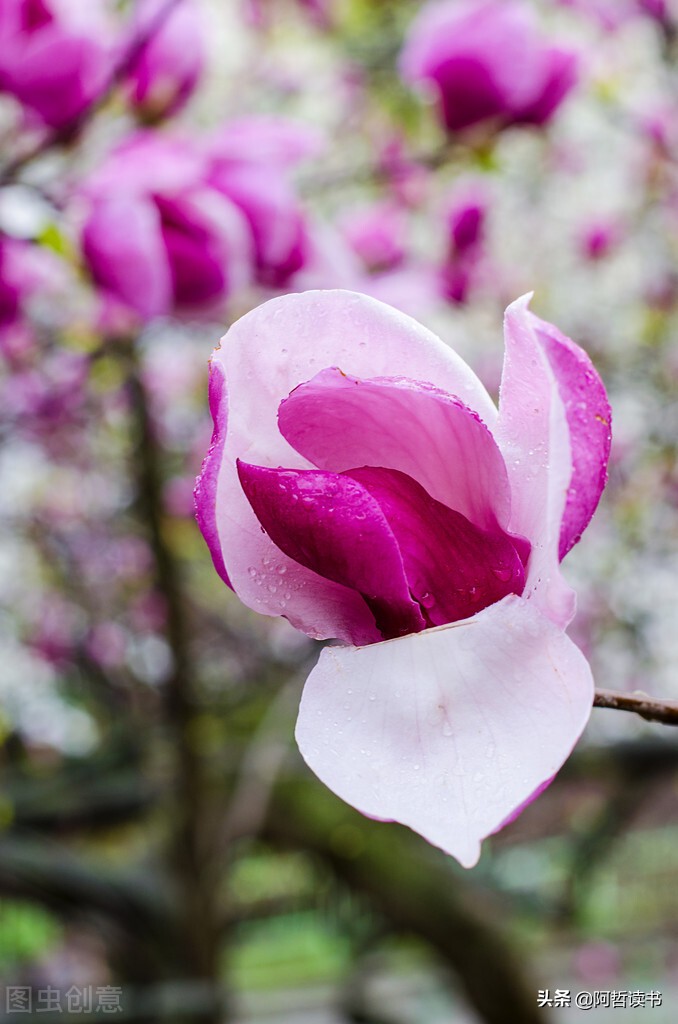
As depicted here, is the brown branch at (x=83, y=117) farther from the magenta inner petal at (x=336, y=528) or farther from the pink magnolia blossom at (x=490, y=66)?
the magenta inner petal at (x=336, y=528)

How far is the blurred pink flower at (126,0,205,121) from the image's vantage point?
836 mm

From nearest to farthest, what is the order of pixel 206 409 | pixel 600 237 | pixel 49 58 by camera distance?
pixel 49 58, pixel 206 409, pixel 600 237

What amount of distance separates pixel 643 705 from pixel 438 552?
74 millimetres

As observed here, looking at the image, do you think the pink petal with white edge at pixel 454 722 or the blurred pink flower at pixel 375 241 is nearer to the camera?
the pink petal with white edge at pixel 454 722

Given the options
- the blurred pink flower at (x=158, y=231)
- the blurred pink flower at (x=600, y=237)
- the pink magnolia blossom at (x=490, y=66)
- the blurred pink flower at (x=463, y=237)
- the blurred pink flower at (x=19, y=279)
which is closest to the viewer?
the blurred pink flower at (x=158, y=231)

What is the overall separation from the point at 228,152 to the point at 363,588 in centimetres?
54

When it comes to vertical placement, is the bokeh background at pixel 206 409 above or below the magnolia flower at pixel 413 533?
below

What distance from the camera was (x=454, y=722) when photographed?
0.25 metres

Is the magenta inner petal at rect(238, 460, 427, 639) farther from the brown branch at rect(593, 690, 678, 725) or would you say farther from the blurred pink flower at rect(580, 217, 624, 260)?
the blurred pink flower at rect(580, 217, 624, 260)

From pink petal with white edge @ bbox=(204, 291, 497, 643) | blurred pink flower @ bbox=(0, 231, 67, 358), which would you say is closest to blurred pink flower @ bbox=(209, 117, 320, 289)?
blurred pink flower @ bbox=(0, 231, 67, 358)

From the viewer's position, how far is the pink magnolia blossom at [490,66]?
93cm

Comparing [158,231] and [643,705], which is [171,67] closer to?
[158,231]

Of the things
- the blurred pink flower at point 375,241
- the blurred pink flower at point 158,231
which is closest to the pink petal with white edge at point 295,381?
the blurred pink flower at point 158,231

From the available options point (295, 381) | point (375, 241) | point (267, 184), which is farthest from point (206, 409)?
point (295, 381)
